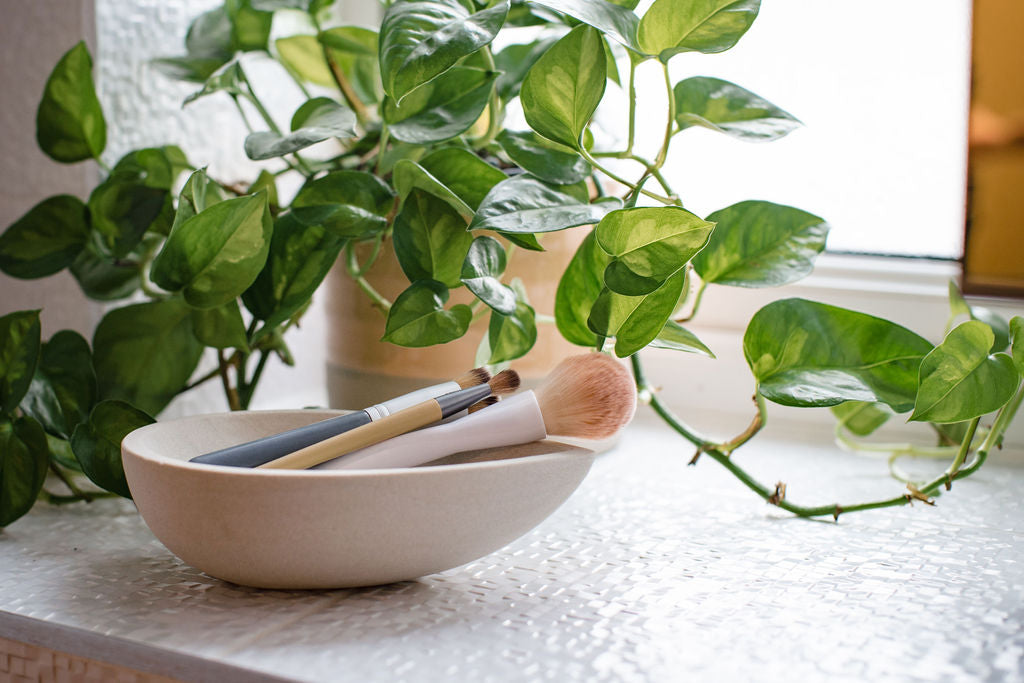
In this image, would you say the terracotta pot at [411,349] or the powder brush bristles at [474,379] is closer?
the powder brush bristles at [474,379]

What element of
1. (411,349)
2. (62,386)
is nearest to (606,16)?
(411,349)

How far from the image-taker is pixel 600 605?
0.36 m

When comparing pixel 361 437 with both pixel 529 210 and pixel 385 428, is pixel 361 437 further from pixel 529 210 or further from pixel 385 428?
pixel 529 210

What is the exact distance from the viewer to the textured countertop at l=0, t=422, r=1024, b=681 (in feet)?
1.03

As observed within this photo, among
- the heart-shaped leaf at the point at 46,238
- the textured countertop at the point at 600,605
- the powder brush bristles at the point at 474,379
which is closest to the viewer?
the textured countertop at the point at 600,605

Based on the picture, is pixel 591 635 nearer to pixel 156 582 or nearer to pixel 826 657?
pixel 826 657

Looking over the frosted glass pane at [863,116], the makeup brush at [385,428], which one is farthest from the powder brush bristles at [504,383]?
the frosted glass pane at [863,116]

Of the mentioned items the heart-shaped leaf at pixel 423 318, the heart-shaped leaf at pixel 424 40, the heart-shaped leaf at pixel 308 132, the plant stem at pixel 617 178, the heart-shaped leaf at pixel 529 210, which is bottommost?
the heart-shaped leaf at pixel 423 318

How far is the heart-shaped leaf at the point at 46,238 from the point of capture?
1.70ft

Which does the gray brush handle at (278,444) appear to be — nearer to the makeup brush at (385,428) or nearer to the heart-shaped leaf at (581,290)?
the makeup brush at (385,428)

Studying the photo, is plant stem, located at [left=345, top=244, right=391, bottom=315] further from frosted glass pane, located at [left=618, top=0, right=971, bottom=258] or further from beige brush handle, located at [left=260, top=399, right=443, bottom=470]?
frosted glass pane, located at [left=618, top=0, right=971, bottom=258]

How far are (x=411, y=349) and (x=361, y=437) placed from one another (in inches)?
7.0

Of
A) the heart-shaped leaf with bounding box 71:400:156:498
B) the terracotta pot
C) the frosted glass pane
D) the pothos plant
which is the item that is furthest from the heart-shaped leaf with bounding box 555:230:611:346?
the frosted glass pane

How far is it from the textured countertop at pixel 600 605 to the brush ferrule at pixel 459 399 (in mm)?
74
